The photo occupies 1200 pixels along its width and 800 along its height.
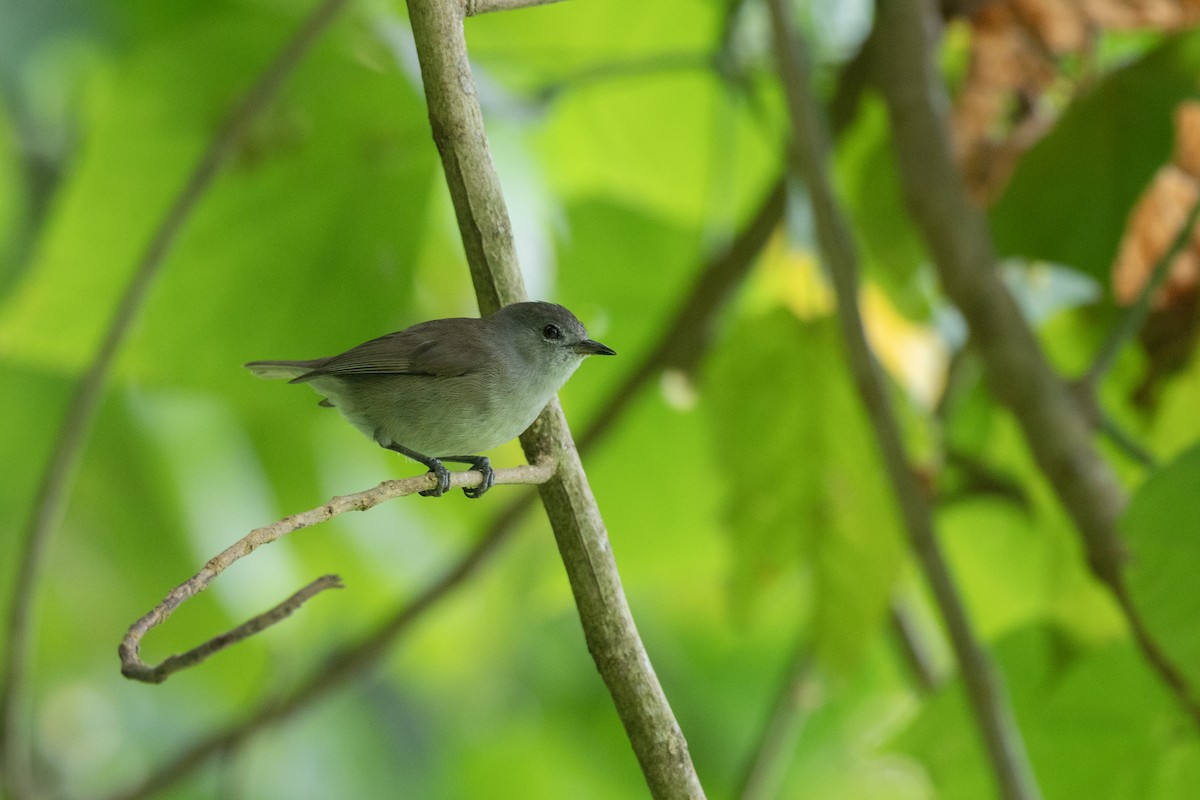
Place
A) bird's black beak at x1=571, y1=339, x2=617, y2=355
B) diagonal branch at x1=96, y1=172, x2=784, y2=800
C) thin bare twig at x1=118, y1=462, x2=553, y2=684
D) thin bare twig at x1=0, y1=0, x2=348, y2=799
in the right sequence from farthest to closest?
diagonal branch at x1=96, y1=172, x2=784, y2=800
thin bare twig at x1=0, y1=0, x2=348, y2=799
bird's black beak at x1=571, y1=339, x2=617, y2=355
thin bare twig at x1=118, y1=462, x2=553, y2=684

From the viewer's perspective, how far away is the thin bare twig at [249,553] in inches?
25.7

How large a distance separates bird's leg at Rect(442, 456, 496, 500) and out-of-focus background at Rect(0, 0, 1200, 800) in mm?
459

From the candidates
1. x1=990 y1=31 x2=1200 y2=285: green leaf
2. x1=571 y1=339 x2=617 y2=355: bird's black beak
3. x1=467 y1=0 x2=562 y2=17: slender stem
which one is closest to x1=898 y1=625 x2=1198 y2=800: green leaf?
x1=990 y1=31 x2=1200 y2=285: green leaf

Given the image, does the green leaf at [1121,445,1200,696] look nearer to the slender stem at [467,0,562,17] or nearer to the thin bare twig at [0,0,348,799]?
the slender stem at [467,0,562,17]

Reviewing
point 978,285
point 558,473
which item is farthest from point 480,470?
point 978,285

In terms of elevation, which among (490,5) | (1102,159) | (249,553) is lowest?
(1102,159)

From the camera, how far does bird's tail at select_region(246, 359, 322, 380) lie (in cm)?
91

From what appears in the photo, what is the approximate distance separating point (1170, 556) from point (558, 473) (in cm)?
77

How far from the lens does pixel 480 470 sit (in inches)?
37.8

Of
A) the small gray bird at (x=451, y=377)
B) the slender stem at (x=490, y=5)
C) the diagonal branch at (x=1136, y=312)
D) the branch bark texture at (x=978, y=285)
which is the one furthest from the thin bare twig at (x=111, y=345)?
the diagonal branch at (x=1136, y=312)

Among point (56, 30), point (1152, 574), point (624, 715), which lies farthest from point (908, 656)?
point (56, 30)

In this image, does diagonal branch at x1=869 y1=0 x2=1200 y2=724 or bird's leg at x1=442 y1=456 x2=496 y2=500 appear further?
diagonal branch at x1=869 y1=0 x2=1200 y2=724

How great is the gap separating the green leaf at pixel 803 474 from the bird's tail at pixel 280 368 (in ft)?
3.08

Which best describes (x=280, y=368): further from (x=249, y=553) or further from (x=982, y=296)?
(x=982, y=296)
